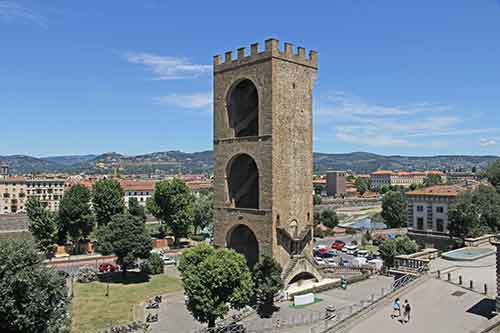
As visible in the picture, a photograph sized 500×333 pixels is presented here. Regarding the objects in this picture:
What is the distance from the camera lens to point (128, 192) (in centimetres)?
13362

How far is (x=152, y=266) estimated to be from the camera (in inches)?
1822

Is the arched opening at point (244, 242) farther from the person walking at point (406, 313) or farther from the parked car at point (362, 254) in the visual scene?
the parked car at point (362, 254)

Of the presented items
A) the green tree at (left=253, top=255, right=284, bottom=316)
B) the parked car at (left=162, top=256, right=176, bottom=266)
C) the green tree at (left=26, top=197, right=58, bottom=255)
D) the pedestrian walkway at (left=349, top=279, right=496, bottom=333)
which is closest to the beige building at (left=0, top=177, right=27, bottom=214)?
the green tree at (left=26, top=197, right=58, bottom=255)

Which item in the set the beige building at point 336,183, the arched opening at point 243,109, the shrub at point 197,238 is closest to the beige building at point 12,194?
the shrub at point 197,238

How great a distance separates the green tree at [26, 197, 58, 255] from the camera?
2072 inches

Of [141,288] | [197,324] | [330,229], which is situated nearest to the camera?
[197,324]

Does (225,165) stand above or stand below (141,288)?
above

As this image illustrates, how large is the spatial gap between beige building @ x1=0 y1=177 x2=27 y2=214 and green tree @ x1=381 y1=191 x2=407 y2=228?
317 ft

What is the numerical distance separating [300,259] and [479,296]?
14350mm

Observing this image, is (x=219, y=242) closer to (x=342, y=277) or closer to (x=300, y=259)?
(x=300, y=259)

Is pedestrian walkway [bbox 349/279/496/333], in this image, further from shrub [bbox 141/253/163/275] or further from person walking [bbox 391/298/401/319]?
shrub [bbox 141/253/163/275]

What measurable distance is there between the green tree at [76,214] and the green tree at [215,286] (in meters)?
33.5

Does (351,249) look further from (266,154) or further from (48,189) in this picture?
(48,189)

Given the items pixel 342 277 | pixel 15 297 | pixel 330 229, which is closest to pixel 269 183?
pixel 342 277
